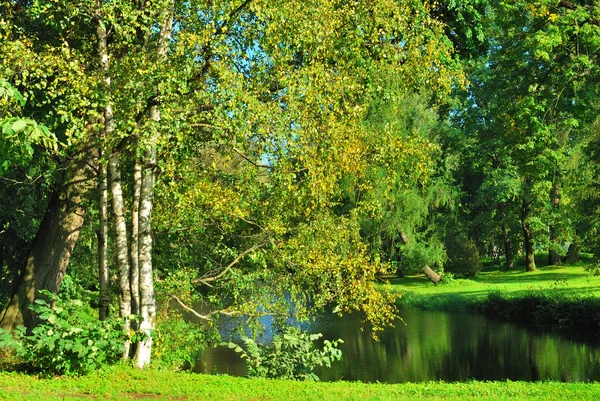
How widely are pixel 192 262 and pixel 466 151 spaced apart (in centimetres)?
3414

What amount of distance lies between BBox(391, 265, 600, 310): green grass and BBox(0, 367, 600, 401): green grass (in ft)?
54.7

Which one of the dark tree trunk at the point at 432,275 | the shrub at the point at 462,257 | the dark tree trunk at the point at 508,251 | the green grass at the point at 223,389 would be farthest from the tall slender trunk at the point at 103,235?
the dark tree trunk at the point at 508,251

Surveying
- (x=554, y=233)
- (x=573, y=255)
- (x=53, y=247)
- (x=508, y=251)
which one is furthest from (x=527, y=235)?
(x=53, y=247)

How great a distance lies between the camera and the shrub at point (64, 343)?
35.1 feet

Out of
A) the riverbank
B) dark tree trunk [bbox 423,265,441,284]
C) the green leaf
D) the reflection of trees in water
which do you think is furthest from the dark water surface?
dark tree trunk [bbox 423,265,441,284]

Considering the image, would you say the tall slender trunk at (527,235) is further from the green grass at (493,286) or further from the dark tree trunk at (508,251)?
the dark tree trunk at (508,251)

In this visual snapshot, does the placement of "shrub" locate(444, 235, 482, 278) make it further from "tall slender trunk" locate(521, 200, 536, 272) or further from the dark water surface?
the dark water surface

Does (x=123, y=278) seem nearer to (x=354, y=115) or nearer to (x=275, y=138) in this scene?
(x=275, y=138)

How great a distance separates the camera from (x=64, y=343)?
10703 mm

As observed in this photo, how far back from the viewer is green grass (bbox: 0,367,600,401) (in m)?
10.1

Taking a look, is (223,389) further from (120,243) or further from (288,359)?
(120,243)

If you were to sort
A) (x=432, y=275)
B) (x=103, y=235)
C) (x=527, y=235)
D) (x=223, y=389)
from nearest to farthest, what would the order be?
(x=223, y=389), (x=103, y=235), (x=432, y=275), (x=527, y=235)

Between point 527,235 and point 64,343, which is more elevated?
point 527,235

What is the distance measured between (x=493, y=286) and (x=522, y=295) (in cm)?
A: 853
